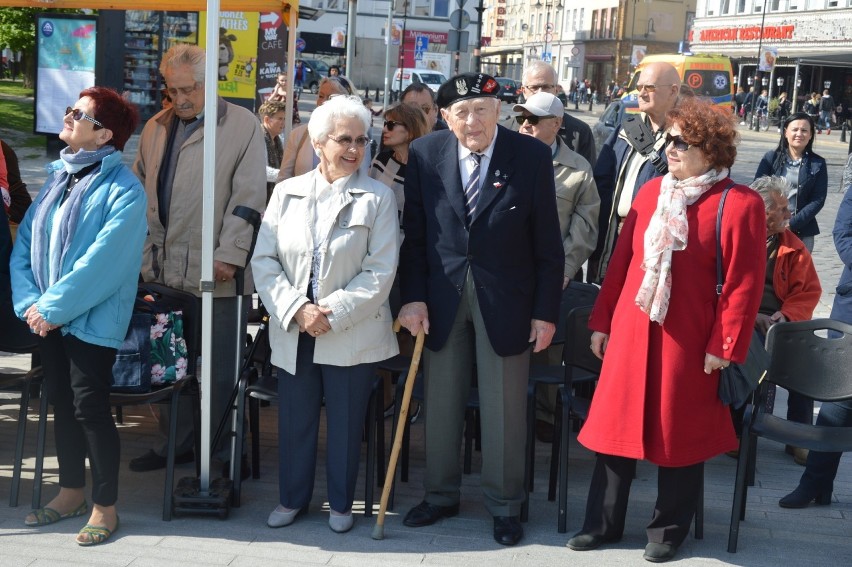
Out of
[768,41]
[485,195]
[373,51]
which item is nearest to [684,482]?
[485,195]

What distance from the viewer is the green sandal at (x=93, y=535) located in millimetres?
4297

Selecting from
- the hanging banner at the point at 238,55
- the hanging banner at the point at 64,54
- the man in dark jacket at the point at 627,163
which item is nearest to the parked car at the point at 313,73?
the hanging banner at the point at 64,54

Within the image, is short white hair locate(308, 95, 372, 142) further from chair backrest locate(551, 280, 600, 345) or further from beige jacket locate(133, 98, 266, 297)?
chair backrest locate(551, 280, 600, 345)

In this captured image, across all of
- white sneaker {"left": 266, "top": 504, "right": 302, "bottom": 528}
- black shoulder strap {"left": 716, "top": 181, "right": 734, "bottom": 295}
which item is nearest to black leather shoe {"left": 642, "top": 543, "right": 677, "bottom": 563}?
black shoulder strap {"left": 716, "top": 181, "right": 734, "bottom": 295}

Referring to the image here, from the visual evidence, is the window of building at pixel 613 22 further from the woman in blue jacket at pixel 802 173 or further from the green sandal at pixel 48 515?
the green sandal at pixel 48 515

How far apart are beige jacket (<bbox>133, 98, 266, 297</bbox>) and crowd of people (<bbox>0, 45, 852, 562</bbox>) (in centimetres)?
54

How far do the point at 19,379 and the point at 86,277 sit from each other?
93 cm

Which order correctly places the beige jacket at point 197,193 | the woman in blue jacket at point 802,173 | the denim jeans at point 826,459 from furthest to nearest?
the woman in blue jacket at point 802,173 → the beige jacket at point 197,193 → the denim jeans at point 826,459

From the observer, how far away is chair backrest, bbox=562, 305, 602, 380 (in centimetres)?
491

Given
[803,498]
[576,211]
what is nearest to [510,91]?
[576,211]

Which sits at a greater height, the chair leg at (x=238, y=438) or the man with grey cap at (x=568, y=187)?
the man with grey cap at (x=568, y=187)

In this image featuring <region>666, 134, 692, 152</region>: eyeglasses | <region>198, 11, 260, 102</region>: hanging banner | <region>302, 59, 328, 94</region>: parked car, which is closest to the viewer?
<region>666, 134, 692, 152</region>: eyeglasses

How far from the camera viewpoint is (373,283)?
14.5ft

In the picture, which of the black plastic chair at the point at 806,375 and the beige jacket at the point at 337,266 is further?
the black plastic chair at the point at 806,375
